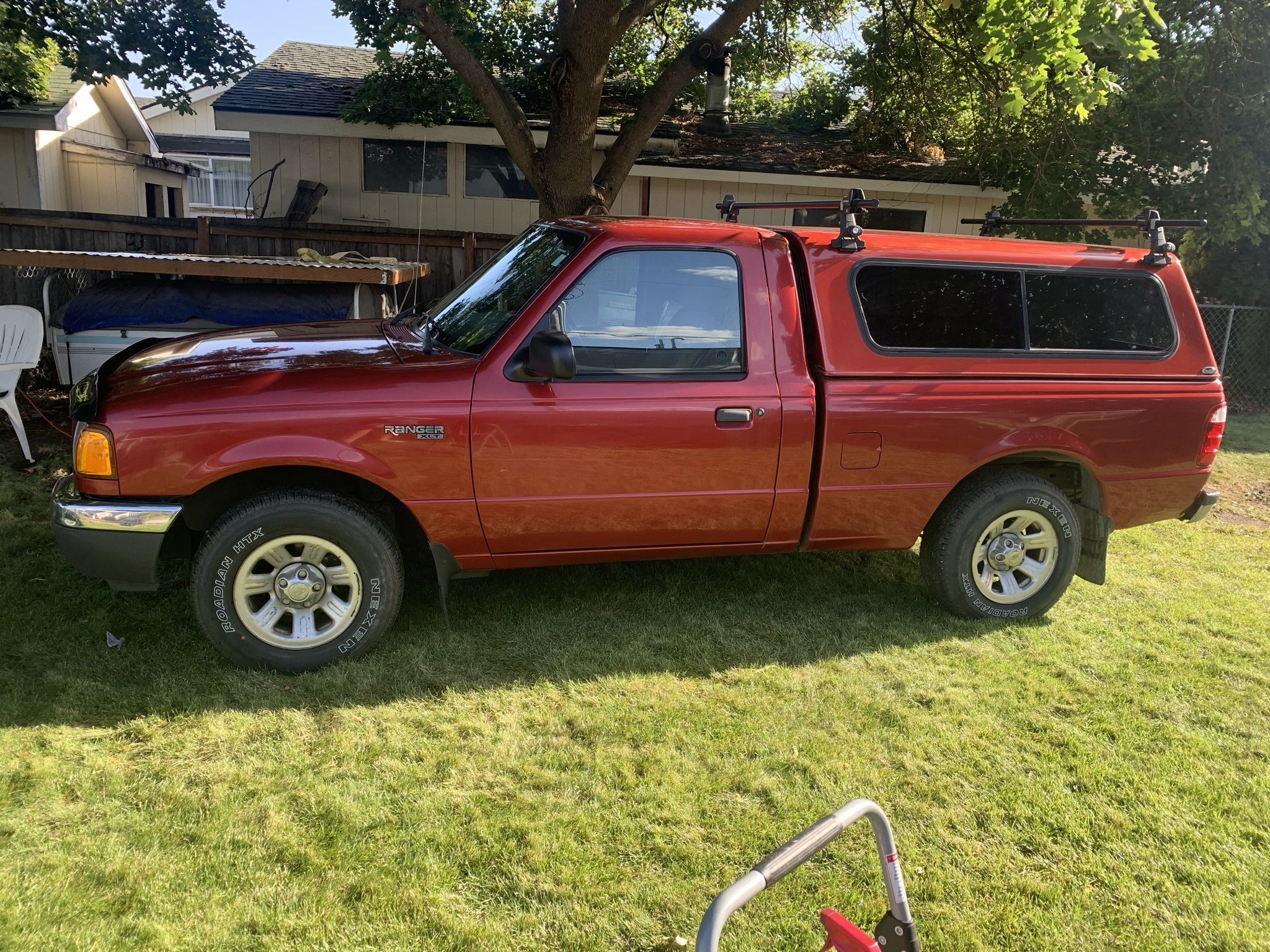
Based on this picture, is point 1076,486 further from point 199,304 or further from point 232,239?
point 232,239

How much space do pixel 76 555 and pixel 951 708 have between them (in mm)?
3817

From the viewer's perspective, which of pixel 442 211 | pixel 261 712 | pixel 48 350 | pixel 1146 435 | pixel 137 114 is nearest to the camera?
pixel 261 712

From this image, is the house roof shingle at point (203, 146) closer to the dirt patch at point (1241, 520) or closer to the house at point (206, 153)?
the house at point (206, 153)

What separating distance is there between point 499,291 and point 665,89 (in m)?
4.71

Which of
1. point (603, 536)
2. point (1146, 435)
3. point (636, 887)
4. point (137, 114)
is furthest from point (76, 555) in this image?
point (137, 114)

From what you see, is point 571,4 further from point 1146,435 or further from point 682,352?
point 1146,435

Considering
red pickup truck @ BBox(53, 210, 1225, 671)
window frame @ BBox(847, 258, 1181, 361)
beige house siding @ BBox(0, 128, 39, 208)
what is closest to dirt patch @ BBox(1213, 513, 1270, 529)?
red pickup truck @ BBox(53, 210, 1225, 671)

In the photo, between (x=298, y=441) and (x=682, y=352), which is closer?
(x=298, y=441)

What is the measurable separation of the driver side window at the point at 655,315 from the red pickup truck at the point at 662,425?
0.01 metres

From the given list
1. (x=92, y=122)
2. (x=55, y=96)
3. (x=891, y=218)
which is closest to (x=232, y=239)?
(x=55, y=96)

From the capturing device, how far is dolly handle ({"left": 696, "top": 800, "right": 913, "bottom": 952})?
1759 millimetres

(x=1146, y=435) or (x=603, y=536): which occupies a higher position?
(x=1146, y=435)

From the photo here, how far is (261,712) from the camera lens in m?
3.87

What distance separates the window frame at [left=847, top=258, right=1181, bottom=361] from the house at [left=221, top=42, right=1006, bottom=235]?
9051 millimetres
